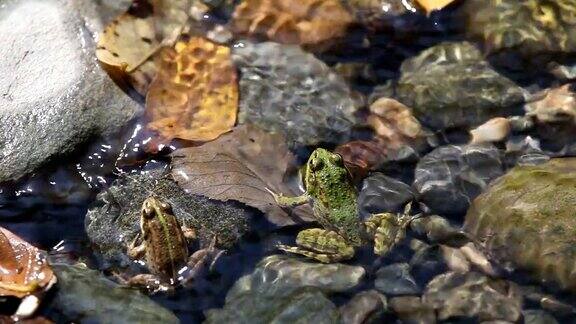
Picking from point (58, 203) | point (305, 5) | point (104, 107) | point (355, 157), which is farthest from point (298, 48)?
point (58, 203)

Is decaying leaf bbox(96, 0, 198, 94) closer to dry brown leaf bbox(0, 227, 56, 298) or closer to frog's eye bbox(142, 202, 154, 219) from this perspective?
frog's eye bbox(142, 202, 154, 219)

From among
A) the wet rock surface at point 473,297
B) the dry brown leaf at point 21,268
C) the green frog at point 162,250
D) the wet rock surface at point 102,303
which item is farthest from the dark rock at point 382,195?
the dry brown leaf at point 21,268

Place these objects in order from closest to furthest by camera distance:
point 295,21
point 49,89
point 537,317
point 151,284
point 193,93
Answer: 1. point 537,317
2. point 151,284
3. point 49,89
4. point 193,93
5. point 295,21

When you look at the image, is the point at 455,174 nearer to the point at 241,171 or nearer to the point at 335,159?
the point at 335,159

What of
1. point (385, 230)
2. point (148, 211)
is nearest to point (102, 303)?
point (148, 211)

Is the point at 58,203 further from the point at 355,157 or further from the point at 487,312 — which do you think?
the point at 487,312

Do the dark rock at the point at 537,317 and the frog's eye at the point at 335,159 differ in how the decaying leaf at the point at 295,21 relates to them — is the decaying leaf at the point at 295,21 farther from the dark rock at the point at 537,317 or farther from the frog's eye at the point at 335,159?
the dark rock at the point at 537,317
